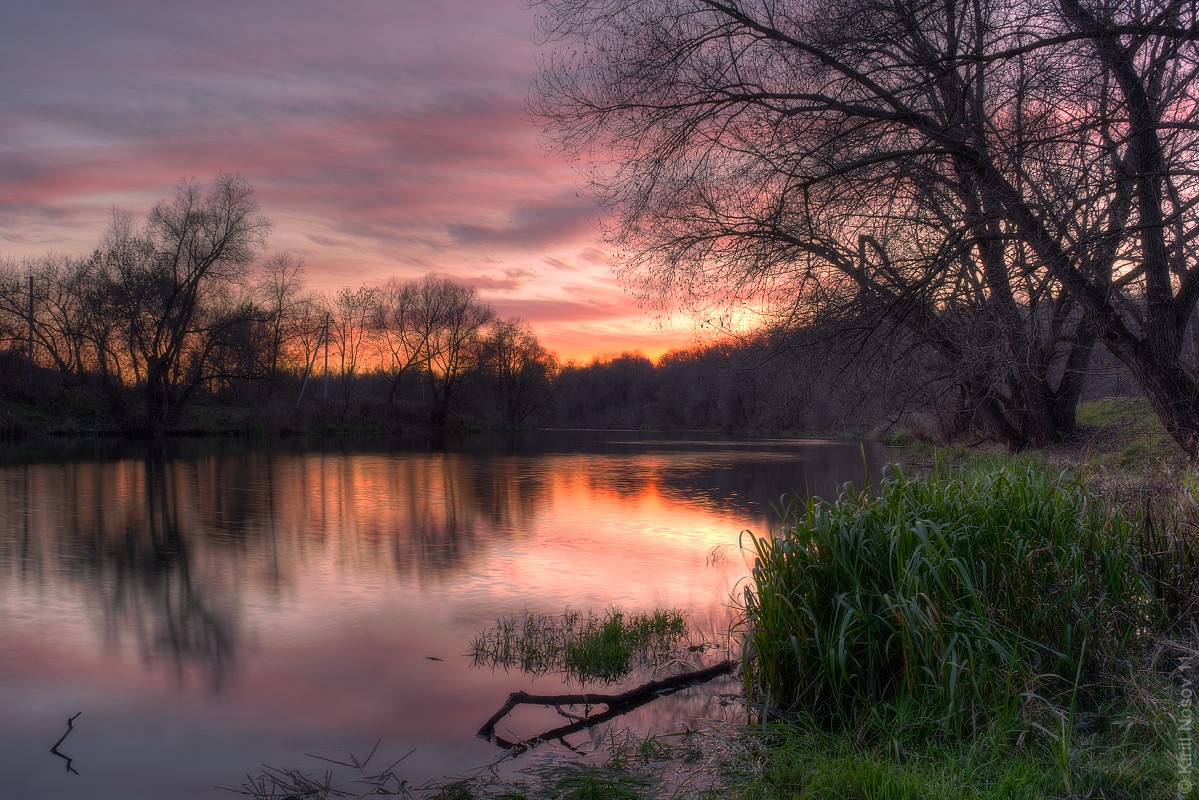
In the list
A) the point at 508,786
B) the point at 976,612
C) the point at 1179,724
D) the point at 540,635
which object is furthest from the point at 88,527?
the point at 1179,724

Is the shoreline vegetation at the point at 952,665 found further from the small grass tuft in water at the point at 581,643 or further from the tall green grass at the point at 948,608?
the small grass tuft in water at the point at 581,643

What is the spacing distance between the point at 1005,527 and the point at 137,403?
4116 centimetres

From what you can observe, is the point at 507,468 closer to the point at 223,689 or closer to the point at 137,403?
the point at 223,689

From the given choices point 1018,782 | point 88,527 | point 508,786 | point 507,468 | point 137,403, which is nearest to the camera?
point 1018,782

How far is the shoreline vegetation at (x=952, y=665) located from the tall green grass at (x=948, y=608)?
0.02m

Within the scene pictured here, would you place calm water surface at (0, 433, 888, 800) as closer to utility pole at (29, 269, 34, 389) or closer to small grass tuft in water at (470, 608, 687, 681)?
small grass tuft in water at (470, 608, 687, 681)

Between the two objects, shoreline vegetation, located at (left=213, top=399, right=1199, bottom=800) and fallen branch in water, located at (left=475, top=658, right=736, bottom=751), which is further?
fallen branch in water, located at (left=475, top=658, right=736, bottom=751)

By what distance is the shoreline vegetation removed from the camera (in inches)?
131

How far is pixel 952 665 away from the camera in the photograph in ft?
12.8

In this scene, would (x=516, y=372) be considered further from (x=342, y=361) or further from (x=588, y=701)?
(x=588, y=701)

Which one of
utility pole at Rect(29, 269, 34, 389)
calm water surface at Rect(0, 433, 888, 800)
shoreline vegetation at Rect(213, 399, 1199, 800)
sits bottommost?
calm water surface at Rect(0, 433, 888, 800)

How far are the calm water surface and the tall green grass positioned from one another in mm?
769

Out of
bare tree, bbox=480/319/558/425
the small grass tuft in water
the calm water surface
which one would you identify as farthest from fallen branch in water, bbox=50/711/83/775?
bare tree, bbox=480/319/558/425

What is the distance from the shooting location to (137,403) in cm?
3738
